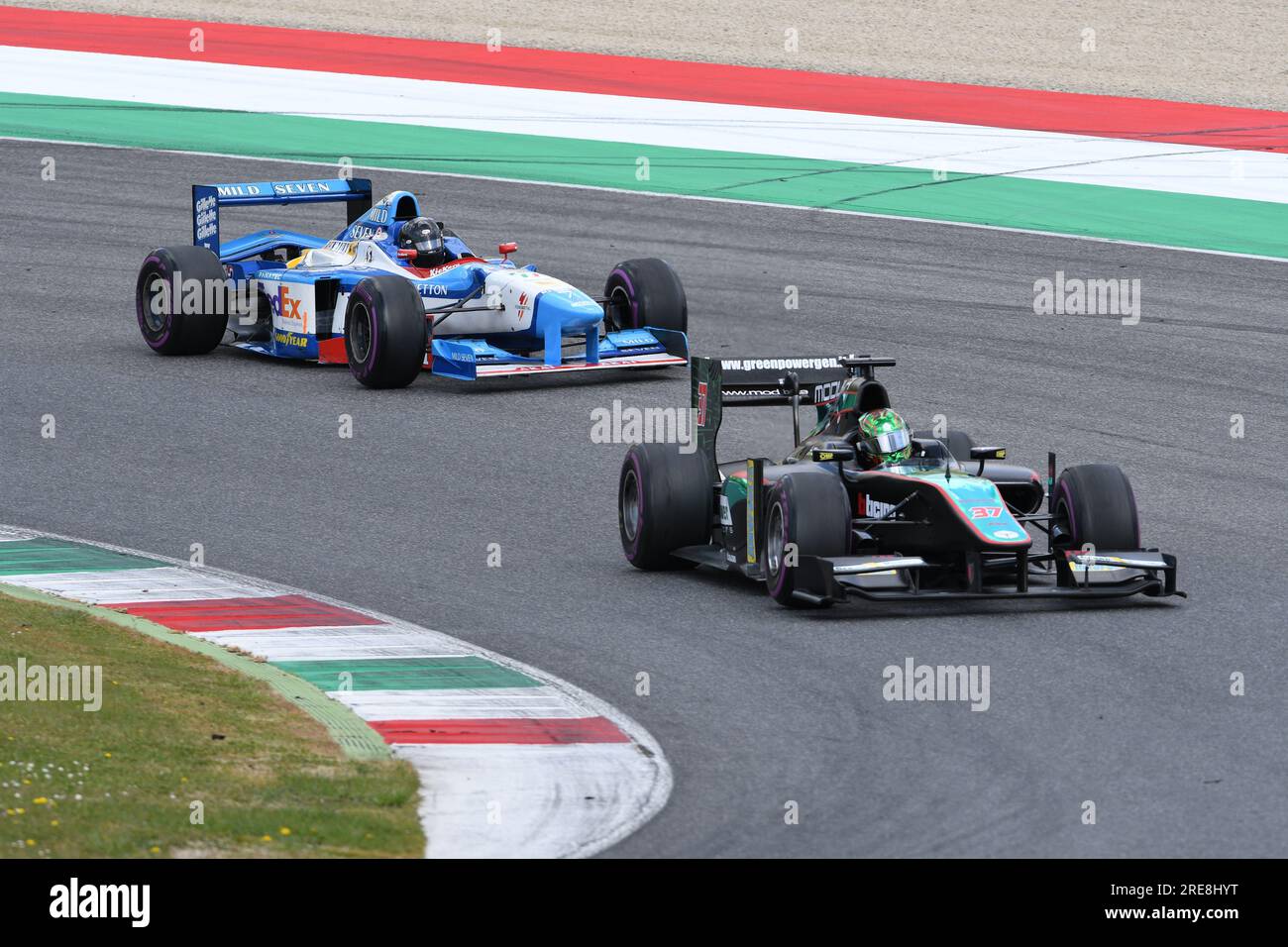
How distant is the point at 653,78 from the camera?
33719mm

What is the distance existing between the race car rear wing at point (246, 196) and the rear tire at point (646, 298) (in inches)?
109

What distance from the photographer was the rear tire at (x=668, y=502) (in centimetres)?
1327

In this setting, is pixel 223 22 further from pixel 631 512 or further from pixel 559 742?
pixel 559 742

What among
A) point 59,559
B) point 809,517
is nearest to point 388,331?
point 59,559

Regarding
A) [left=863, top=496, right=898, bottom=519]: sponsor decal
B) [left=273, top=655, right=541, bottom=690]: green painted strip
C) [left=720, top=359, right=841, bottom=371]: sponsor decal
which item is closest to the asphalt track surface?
[left=273, top=655, right=541, bottom=690]: green painted strip

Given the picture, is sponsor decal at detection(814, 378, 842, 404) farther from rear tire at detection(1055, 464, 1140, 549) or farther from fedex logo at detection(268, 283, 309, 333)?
fedex logo at detection(268, 283, 309, 333)

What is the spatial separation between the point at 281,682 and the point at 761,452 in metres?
6.59

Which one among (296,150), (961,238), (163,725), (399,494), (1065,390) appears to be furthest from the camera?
(296,150)

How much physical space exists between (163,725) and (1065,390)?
1075 cm

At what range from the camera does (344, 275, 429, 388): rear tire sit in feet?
60.7

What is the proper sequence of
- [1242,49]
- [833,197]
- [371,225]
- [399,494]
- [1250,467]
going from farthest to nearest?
[1242,49]
[833,197]
[371,225]
[1250,467]
[399,494]

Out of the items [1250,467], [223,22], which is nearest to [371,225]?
[1250,467]

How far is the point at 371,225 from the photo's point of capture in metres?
20.1

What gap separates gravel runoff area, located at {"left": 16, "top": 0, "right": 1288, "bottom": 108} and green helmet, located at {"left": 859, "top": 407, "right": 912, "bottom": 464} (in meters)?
21.5
